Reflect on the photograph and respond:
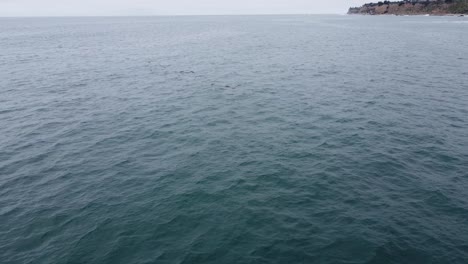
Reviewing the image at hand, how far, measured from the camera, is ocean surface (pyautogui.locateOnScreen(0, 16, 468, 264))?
23.0 metres

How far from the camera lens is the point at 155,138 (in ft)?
134

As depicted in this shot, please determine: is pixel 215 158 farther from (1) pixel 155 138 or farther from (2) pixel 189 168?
(1) pixel 155 138

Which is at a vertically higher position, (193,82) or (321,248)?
(193,82)

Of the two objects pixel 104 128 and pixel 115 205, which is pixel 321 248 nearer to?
pixel 115 205

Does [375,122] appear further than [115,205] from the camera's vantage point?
Yes

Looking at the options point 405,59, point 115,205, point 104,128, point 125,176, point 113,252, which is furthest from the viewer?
point 405,59

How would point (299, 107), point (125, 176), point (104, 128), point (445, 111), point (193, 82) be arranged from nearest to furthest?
point (125, 176) → point (104, 128) → point (445, 111) → point (299, 107) → point (193, 82)

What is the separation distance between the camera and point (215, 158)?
35625 mm

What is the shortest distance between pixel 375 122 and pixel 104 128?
38802 mm

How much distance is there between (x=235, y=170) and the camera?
33125 millimetres

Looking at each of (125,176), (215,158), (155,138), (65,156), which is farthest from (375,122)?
(65,156)

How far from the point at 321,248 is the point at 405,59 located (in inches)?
3355

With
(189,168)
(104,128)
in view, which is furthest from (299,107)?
(104,128)

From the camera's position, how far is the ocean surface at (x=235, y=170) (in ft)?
75.6
